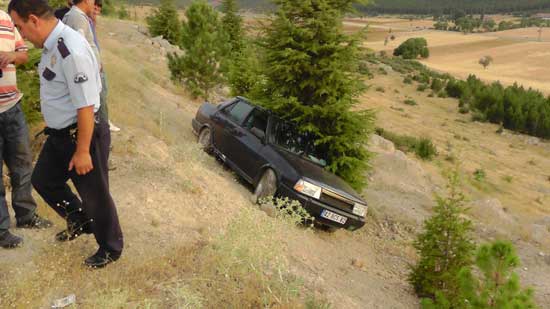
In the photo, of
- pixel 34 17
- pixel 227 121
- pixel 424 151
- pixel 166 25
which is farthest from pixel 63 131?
pixel 166 25

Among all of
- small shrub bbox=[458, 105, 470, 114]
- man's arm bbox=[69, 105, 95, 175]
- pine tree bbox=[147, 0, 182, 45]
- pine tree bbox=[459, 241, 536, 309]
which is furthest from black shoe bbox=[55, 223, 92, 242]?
small shrub bbox=[458, 105, 470, 114]

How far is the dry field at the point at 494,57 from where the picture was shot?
58.4 m

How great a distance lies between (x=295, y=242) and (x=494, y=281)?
8.32ft

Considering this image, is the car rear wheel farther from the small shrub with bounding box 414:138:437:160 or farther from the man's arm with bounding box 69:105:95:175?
the small shrub with bounding box 414:138:437:160

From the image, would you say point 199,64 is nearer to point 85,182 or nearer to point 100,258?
point 100,258

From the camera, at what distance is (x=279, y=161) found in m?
6.75

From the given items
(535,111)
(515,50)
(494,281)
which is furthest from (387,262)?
(515,50)

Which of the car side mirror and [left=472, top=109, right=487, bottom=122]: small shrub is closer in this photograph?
the car side mirror

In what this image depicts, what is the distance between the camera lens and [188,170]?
6.70m

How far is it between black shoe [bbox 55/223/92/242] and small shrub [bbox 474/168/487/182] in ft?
53.6

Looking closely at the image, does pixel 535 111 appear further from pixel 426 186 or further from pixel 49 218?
pixel 49 218

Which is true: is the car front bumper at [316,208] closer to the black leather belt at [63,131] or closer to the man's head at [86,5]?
the man's head at [86,5]

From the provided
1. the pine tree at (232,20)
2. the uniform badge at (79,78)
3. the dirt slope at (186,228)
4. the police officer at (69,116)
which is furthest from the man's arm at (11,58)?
the pine tree at (232,20)

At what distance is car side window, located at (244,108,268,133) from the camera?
24.8 feet
